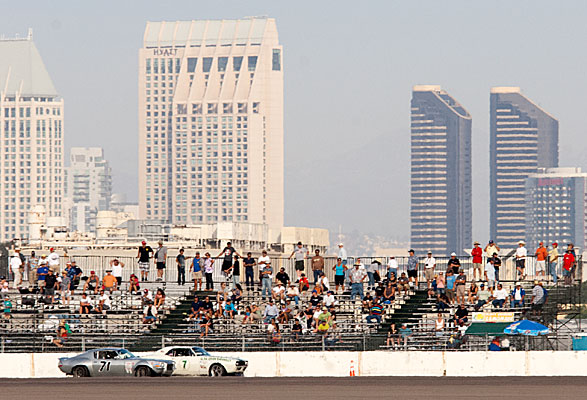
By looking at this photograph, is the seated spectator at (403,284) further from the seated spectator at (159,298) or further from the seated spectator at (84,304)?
the seated spectator at (84,304)

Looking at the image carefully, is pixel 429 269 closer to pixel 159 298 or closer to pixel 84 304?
pixel 159 298

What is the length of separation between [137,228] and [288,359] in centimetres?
13980

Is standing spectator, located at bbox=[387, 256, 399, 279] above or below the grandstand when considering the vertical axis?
above

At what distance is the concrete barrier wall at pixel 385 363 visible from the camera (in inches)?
1602

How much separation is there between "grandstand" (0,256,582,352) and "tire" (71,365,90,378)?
3387 millimetres

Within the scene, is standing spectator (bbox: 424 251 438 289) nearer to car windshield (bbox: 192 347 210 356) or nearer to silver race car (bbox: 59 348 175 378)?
car windshield (bbox: 192 347 210 356)

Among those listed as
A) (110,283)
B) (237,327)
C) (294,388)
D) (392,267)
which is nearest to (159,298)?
(110,283)

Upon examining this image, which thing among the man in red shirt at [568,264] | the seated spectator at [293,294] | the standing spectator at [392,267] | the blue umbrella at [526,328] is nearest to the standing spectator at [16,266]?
the seated spectator at [293,294]

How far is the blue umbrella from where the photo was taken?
4259 cm

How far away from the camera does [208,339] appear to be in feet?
149

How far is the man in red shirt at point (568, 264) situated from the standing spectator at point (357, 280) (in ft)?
24.4

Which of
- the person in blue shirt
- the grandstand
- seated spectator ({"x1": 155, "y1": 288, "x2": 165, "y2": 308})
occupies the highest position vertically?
the person in blue shirt

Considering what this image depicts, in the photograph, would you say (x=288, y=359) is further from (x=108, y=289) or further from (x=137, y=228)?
(x=137, y=228)

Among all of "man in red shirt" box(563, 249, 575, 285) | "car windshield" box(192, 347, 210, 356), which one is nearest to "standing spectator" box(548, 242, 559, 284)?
"man in red shirt" box(563, 249, 575, 285)
